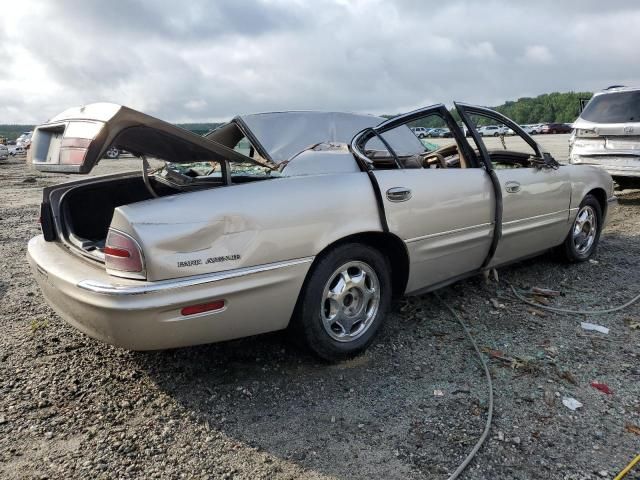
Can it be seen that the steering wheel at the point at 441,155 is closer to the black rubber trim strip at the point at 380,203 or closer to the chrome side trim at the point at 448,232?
the chrome side trim at the point at 448,232

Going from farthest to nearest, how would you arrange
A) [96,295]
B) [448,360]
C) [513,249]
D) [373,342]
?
[513,249] → [373,342] → [448,360] → [96,295]

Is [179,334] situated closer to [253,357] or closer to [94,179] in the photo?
[253,357]

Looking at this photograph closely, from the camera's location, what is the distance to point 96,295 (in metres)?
2.34

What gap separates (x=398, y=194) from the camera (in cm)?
307

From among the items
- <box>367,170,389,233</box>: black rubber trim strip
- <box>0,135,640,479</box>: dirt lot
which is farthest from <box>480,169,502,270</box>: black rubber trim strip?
<box>367,170,389,233</box>: black rubber trim strip

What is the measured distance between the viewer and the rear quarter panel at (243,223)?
2328 millimetres

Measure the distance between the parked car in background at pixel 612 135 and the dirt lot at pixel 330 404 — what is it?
4907 mm

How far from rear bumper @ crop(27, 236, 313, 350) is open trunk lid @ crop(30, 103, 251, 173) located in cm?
55

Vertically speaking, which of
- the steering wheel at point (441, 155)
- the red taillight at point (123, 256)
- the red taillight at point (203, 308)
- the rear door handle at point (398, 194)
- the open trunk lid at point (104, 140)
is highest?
the open trunk lid at point (104, 140)

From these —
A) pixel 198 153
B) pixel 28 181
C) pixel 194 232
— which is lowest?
pixel 28 181

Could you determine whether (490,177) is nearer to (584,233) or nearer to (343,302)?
(343,302)

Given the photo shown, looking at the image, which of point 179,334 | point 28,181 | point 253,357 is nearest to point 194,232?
point 179,334

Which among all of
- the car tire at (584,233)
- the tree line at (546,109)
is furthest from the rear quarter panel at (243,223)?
the tree line at (546,109)

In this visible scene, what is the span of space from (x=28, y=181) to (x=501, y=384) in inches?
629
